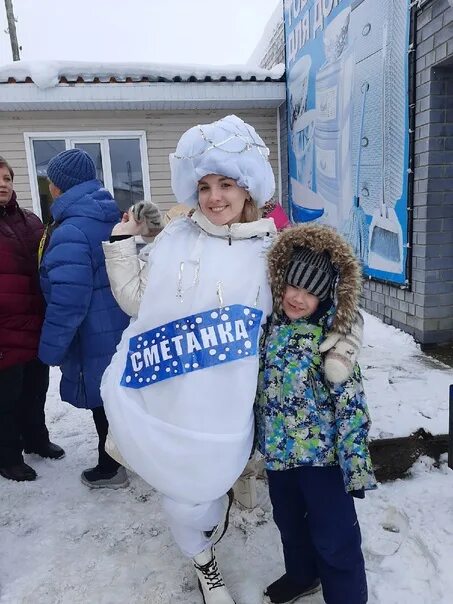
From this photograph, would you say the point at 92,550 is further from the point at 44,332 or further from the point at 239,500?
the point at 44,332

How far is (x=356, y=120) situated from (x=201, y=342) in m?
4.61

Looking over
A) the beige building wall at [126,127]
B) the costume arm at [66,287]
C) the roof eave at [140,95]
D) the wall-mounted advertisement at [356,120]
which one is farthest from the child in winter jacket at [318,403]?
the beige building wall at [126,127]

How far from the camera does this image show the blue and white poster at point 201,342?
156 centimetres

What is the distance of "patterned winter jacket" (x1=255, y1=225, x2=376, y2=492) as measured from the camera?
1.52 meters

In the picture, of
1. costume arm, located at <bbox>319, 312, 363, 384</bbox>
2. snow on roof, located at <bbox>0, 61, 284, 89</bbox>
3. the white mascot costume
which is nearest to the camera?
costume arm, located at <bbox>319, 312, 363, 384</bbox>

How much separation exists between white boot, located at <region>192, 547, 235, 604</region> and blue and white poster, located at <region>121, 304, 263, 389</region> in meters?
0.81

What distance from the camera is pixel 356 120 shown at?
5250 mm

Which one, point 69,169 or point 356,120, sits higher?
point 356,120

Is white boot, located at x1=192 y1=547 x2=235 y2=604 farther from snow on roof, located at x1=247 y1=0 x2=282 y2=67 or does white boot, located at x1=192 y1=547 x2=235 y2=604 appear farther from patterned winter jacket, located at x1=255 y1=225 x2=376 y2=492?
snow on roof, located at x1=247 y1=0 x2=282 y2=67

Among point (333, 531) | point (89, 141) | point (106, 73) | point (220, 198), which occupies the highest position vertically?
point (106, 73)

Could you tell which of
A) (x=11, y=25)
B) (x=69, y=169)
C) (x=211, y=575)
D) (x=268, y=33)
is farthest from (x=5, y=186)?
(x=11, y=25)

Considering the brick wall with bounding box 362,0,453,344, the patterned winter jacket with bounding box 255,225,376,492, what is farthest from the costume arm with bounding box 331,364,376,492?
the brick wall with bounding box 362,0,453,344

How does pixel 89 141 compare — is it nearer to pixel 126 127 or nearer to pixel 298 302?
pixel 126 127

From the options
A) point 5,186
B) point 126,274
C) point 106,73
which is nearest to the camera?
point 126,274
